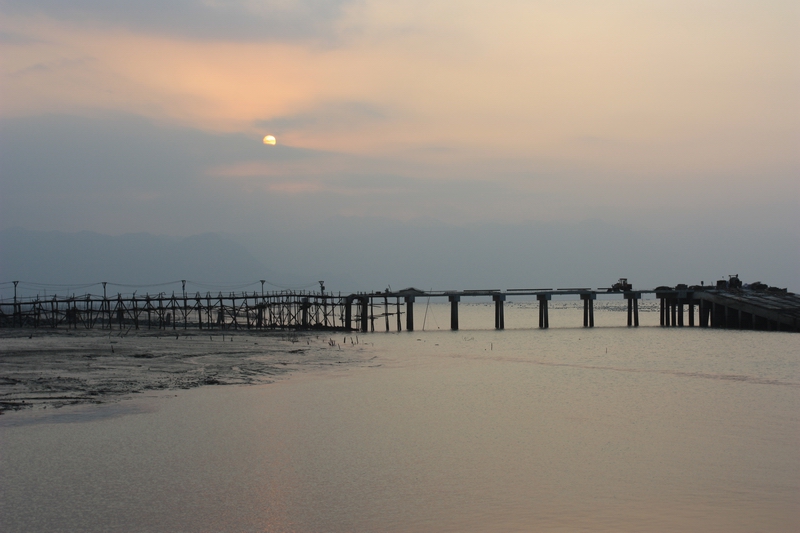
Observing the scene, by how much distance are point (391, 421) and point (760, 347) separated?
37446mm

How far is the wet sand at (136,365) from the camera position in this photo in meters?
22.8

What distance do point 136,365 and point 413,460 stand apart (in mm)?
19674

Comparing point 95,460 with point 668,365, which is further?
point 668,365

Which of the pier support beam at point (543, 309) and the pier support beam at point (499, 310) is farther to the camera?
the pier support beam at point (543, 309)

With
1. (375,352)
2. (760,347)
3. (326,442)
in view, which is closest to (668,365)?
(760,347)

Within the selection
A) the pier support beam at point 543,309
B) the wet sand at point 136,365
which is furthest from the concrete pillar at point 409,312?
the wet sand at point 136,365

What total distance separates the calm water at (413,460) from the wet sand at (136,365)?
2.06 meters

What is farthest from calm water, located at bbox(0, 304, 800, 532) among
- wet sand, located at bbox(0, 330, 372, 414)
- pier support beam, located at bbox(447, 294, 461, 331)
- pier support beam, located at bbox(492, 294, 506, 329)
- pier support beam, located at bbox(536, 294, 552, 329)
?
pier support beam, located at bbox(536, 294, 552, 329)

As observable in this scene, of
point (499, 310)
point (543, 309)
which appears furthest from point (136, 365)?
point (543, 309)

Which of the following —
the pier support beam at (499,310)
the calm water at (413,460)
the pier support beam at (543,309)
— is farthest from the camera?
the pier support beam at (543,309)

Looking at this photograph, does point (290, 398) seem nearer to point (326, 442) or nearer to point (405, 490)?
point (326, 442)

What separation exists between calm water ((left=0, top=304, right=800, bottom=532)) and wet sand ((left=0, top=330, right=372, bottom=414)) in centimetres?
206

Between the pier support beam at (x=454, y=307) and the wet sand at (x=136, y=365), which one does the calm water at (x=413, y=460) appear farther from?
the pier support beam at (x=454, y=307)

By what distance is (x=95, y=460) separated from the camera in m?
15.1
